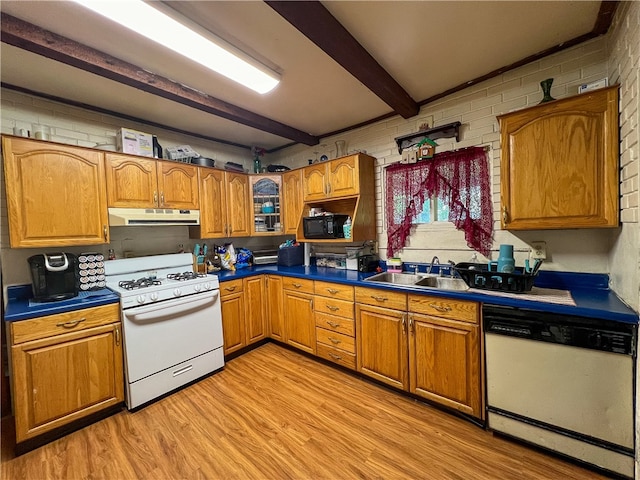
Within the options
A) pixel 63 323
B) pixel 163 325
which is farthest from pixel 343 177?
pixel 63 323

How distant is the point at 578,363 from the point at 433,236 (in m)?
1.32

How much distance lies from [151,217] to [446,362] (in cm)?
280

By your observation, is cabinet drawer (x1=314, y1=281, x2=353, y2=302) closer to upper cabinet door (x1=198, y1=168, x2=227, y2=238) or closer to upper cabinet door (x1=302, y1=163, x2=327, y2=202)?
upper cabinet door (x1=302, y1=163, x2=327, y2=202)

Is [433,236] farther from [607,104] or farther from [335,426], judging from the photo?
[335,426]

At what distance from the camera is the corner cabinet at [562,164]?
1.45 metres

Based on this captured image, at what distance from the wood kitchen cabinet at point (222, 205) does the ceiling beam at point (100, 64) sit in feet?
2.56

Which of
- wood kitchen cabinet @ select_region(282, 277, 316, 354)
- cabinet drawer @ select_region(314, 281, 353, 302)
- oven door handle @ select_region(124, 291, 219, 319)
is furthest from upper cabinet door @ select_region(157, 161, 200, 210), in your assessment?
cabinet drawer @ select_region(314, 281, 353, 302)

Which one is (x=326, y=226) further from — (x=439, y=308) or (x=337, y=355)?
(x=439, y=308)

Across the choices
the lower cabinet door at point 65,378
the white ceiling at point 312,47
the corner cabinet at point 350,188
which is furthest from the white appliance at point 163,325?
the white ceiling at point 312,47

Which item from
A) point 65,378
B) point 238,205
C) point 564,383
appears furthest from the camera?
point 238,205

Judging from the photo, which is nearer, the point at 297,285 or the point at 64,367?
the point at 64,367

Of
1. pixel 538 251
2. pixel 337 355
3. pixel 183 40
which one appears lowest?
pixel 337 355

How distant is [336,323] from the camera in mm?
2398

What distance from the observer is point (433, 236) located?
2.43 meters
